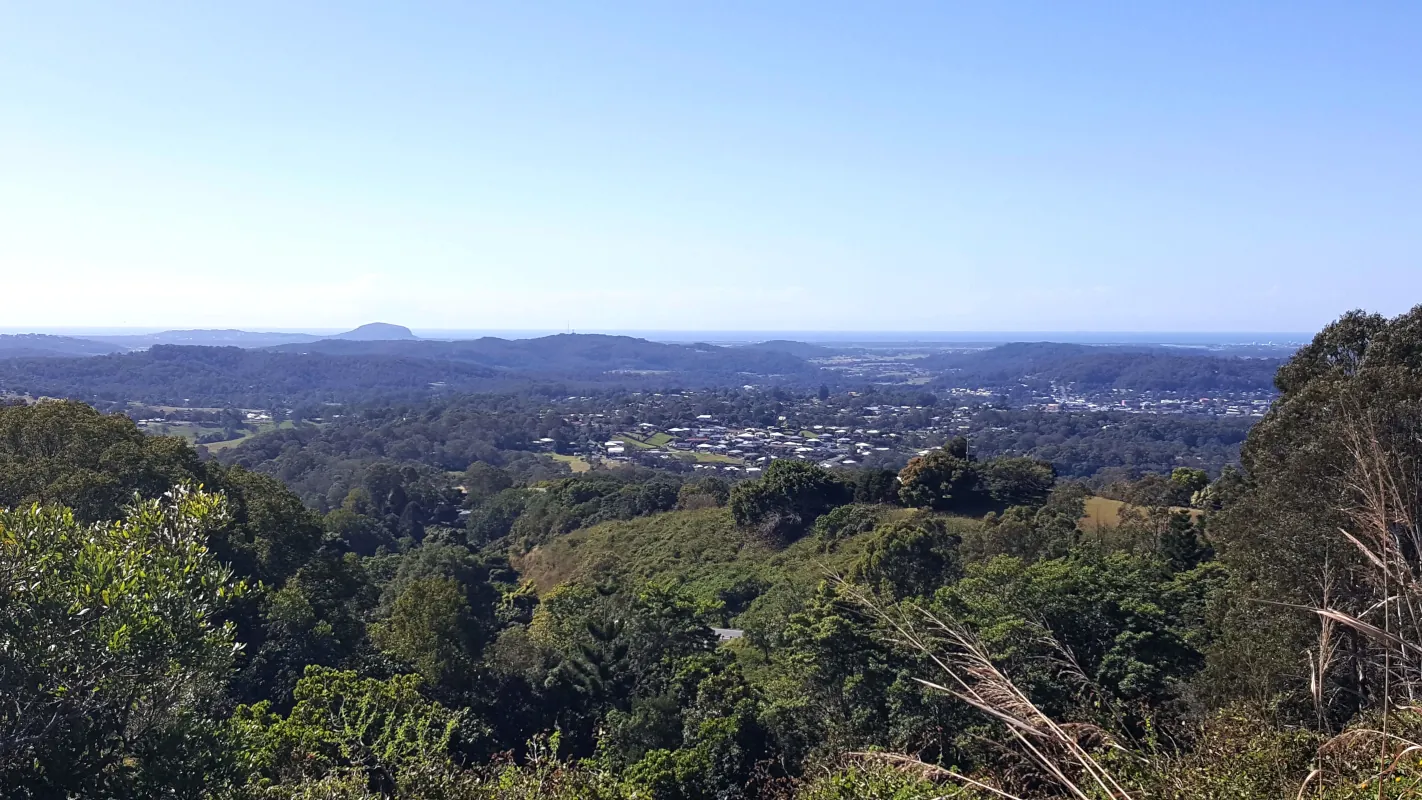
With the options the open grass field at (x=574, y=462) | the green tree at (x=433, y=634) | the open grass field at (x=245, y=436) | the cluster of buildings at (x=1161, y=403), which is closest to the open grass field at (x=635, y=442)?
the open grass field at (x=574, y=462)

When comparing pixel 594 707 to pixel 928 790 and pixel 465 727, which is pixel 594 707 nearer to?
pixel 465 727

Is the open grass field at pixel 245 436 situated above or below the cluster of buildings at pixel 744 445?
above

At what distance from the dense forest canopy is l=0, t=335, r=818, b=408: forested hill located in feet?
286

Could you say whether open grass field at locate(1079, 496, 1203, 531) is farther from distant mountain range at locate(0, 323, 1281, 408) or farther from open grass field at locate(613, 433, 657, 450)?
distant mountain range at locate(0, 323, 1281, 408)

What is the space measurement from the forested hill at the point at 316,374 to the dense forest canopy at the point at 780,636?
87205 millimetres

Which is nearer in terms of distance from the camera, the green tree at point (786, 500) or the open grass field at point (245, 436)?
the green tree at point (786, 500)

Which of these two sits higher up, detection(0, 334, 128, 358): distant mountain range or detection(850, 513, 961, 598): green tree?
detection(0, 334, 128, 358): distant mountain range

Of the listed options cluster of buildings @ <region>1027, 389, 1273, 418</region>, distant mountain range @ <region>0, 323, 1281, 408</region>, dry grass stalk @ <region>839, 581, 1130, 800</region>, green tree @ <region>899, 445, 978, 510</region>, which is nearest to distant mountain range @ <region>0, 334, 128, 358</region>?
distant mountain range @ <region>0, 323, 1281, 408</region>

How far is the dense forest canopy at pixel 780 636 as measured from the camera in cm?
424

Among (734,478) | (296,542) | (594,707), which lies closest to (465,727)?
(594,707)

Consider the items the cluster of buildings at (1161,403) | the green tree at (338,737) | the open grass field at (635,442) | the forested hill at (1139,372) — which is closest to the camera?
the green tree at (338,737)

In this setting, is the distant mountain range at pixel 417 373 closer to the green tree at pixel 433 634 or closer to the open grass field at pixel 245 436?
the open grass field at pixel 245 436

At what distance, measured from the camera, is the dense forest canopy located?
4238 mm

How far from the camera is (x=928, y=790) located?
425 centimetres
